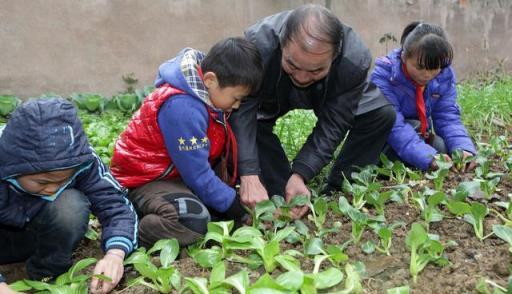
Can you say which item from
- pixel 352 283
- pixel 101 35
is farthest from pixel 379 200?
pixel 101 35

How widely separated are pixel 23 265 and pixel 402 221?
1.68 m

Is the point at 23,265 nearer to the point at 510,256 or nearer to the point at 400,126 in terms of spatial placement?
the point at 510,256

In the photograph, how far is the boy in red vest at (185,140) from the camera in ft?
7.10

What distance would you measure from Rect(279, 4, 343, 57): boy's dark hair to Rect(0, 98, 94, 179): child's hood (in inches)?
40.1

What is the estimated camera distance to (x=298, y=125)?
438cm

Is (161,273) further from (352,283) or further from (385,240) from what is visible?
(385,240)

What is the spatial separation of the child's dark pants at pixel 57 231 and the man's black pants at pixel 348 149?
1323mm

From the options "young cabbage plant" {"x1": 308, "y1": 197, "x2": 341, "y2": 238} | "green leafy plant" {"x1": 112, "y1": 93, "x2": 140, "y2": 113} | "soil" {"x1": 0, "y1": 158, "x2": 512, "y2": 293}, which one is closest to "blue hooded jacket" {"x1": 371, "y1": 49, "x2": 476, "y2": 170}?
"soil" {"x1": 0, "y1": 158, "x2": 512, "y2": 293}

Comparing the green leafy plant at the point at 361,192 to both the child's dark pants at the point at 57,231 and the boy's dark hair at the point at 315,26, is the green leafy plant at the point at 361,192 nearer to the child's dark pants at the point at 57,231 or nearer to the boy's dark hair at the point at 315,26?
the boy's dark hair at the point at 315,26

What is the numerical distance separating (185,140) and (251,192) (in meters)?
0.45

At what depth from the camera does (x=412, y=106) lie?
3.37 meters

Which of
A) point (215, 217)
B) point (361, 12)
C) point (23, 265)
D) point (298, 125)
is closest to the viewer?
point (23, 265)

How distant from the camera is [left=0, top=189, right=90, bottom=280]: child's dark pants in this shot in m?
2.00

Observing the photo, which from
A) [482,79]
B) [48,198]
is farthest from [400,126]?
[482,79]
